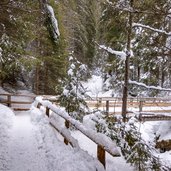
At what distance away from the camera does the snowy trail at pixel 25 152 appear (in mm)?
7059

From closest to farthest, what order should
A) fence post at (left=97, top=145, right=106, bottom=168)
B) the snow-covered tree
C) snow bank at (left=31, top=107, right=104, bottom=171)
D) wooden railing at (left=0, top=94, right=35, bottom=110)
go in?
1. fence post at (left=97, top=145, right=106, bottom=168)
2. snow bank at (left=31, top=107, right=104, bottom=171)
3. the snow-covered tree
4. wooden railing at (left=0, top=94, right=35, bottom=110)

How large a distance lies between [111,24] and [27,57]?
1084 centimetres

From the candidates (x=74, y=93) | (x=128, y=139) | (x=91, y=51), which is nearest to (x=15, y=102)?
(x=74, y=93)

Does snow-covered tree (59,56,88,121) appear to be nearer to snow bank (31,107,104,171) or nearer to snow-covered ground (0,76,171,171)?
snow-covered ground (0,76,171,171)

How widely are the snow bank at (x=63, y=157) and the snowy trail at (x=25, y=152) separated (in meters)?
0.18

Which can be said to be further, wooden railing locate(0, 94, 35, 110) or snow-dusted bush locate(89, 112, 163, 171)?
wooden railing locate(0, 94, 35, 110)

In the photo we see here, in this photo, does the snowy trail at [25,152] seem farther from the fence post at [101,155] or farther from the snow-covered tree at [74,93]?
the snow-covered tree at [74,93]

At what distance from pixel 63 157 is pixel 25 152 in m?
1.47

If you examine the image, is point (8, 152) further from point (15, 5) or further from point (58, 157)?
point (15, 5)

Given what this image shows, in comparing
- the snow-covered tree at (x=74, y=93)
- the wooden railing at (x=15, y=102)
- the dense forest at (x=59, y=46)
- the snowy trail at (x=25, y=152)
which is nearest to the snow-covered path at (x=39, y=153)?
the snowy trail at (x=25, y=152)

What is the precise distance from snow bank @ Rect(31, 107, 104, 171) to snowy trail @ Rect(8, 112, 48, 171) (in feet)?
0.59

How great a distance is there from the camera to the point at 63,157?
7227mm

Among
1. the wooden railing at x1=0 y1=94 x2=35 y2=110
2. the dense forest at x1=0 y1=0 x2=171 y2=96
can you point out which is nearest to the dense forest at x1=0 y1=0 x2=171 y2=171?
the dense forest at x1=0 y1=0 x2=171 y2=96

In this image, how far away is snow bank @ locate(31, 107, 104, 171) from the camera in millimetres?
6235
